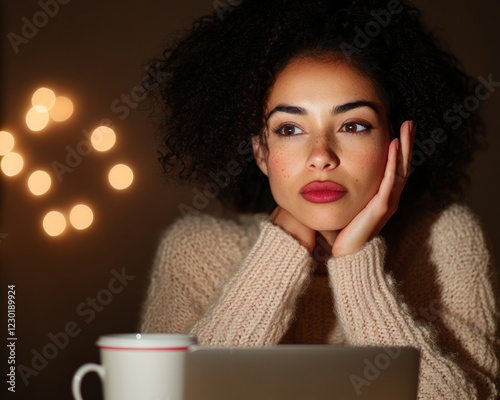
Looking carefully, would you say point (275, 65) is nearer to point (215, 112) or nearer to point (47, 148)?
point (215, 112)

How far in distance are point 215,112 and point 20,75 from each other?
3.61 feet

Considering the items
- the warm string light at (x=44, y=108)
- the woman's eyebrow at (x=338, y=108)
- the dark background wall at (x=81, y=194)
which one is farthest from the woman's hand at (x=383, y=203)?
the warm string light at (x=44, y=108)

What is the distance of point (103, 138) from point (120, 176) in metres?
0.15

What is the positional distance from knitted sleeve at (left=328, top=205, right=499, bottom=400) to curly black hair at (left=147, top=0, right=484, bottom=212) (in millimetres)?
159

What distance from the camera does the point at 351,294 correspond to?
1.40 metres

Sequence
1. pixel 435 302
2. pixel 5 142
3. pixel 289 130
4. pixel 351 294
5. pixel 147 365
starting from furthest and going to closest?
pixel 5 142 → pixel 435 302 → pixel 289 130 → pixel 351 294 → pixel 147 365

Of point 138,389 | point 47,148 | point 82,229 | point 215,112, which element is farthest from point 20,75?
point 138,389

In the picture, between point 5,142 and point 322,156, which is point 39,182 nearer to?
point 5,142

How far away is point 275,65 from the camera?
61.6 inches

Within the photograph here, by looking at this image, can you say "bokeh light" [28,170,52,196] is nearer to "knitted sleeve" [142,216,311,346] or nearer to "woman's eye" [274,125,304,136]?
"knitted sleeve" [142,216,311,346]

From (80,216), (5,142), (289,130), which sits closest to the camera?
(289,130)

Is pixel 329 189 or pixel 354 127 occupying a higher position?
pixel 354 127

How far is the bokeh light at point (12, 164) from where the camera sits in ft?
8.14

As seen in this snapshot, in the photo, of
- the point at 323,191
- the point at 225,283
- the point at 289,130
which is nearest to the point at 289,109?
the point at 289,130
